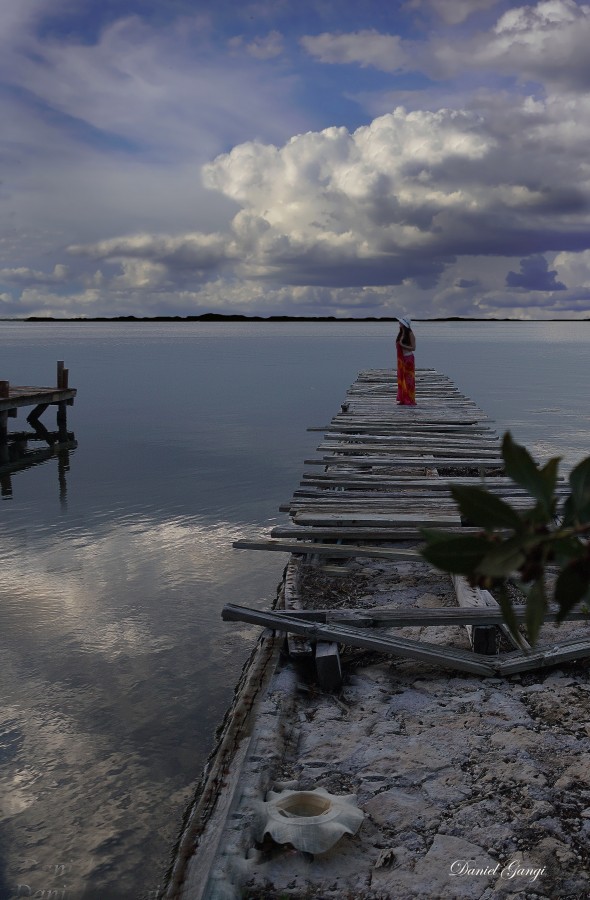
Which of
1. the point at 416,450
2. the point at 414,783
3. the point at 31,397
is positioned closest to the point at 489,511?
the point at 414,783

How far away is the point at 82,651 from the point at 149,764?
2335mm

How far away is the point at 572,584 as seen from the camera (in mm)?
962

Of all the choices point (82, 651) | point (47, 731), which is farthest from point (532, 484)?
point (82, 651)

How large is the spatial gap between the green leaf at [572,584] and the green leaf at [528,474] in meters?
0.08

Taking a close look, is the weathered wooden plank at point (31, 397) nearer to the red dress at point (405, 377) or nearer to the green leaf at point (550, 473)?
the red dress at point (405, 377)

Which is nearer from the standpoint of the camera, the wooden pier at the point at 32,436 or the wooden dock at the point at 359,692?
the wooden dock at the point at 359,692

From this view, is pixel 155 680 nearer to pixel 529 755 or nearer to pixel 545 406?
pixel 529 755

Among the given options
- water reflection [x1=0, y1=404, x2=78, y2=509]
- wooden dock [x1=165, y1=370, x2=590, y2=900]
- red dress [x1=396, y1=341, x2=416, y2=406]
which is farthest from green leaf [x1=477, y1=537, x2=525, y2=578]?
water reflection [x1=0, y1=404, x2=78, y2=509]

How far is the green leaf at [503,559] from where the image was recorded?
2.90 feet

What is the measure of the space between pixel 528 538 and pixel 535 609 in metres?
0.09

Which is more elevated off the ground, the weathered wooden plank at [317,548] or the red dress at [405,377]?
the red dress at [405,377]

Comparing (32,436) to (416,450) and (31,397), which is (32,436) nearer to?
(31,397)

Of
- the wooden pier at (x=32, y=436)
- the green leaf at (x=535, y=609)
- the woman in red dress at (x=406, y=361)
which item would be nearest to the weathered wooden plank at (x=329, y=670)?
the green leaf at (x=535, y=609)

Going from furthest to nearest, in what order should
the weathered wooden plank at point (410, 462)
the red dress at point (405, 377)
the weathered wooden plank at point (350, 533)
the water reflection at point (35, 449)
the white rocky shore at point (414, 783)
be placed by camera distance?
the water reflection at point (35, 449) → the red dress at point (405, 377) → the weathered wooden plank at point (410, 462) → the weathered wooden plank at point (350, 533) → the white rocky shore at point (414, 783)
